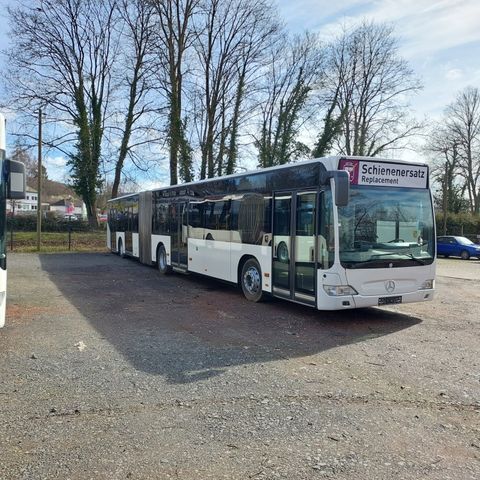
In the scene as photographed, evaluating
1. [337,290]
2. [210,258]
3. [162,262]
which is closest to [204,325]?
[337,290]

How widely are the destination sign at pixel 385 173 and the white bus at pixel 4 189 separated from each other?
5050 mm

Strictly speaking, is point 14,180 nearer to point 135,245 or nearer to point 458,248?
point 135,245

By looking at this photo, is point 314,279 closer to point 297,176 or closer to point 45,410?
point 297,176

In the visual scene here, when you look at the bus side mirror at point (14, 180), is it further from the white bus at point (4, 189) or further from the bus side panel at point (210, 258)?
the bus side panel at point (210, 258)

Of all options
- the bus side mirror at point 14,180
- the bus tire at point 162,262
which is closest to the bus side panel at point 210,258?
the bus tire at point 162,262

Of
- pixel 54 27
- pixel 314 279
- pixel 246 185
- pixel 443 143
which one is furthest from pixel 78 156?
pixel 443 143

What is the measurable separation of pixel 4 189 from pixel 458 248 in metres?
29.4

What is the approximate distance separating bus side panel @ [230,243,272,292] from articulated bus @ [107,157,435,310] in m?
0.02

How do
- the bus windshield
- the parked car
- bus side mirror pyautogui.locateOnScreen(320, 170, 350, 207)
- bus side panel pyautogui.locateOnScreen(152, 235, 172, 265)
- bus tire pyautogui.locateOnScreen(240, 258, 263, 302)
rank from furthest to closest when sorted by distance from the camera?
the parked car, bus side panel pyautogui.locateOnScreen(152, 235, 172, 265), bus tire pyautogui.locateOnScreen(240, 258, 263, 302), the bus windshield, bus side mirror pyautogui.locateOnScreen(320, 170, 350, 207)

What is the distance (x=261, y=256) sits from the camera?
402 inches

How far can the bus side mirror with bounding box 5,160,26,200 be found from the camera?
22.4ft

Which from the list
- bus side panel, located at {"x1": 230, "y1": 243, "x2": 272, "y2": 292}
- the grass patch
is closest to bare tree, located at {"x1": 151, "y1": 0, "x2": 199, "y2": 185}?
the grass patch

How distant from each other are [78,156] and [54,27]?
915cm

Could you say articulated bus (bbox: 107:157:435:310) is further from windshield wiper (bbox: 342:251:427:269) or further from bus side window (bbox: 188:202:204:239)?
bus side window (bbox: 188:202:204:239)
